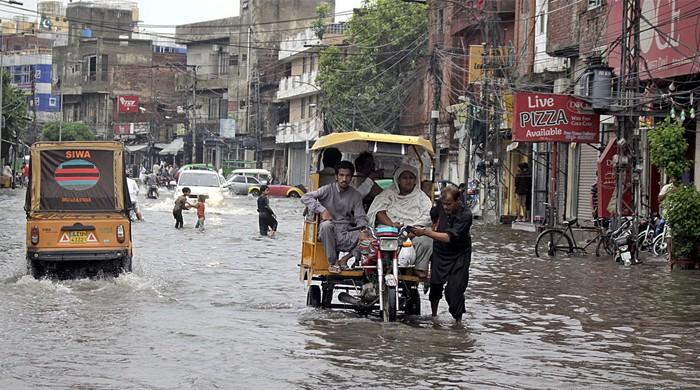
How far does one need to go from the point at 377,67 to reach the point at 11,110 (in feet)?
71.1

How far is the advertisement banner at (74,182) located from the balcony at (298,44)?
63494 millimetres

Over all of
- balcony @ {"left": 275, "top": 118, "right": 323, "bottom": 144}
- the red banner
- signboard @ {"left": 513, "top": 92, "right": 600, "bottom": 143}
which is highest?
the red banner

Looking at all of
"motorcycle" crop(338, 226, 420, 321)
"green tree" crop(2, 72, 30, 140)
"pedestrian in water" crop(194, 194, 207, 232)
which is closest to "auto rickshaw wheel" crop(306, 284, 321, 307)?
"motorcycle" crop(338, 226, 420, 321)

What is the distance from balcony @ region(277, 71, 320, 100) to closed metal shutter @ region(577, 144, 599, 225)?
45116 mm

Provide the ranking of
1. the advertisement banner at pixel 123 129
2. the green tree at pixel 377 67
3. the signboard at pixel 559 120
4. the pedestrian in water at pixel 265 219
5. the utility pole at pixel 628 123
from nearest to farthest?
the utility pole at pixel 628 123 → the signboard at pixel 559 120 → the pedestrian in water at pixel 265 219 → the green tree at pixel 377 67 → the advertisement banner at pixel 123 129

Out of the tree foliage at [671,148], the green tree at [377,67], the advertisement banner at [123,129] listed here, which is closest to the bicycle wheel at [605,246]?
the tree foliage at [671,148]

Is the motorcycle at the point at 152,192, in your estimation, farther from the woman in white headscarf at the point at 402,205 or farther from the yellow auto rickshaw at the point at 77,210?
Answer: the woman in white headscarf at the point at 402,205

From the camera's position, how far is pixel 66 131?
10819cm

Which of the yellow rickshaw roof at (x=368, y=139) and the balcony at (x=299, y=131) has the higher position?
the balcony at (x=299, y=131)

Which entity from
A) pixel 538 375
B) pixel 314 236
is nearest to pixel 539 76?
pixel 314 236

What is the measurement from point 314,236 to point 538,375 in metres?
4.15

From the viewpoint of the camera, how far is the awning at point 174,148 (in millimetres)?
108625

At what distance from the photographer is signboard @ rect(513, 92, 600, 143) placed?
32375 millimetres

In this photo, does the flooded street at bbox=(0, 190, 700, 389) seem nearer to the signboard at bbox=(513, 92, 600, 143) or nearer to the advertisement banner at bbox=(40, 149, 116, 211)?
the advertisement banner at bbox=(40, 149, 116, 211)
